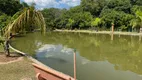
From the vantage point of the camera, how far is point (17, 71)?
8.38 metres

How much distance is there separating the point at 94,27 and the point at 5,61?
3532 cm

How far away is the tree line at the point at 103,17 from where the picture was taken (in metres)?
39.0

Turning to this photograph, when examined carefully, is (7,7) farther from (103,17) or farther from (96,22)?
(103,17)

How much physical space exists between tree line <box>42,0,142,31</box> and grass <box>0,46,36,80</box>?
2490 centimetres

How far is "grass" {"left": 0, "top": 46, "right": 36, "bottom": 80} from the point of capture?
7603 millimetres

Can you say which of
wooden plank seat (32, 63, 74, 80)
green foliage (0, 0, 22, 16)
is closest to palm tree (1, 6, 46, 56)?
wooden plank seat (32, 63, 74, 80)

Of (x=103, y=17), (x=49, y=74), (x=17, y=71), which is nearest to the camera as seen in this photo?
(x=49, y=74)

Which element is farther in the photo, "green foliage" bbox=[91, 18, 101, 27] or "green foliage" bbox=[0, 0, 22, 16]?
"green foliage" bbox=[0, 0, 22, 16]

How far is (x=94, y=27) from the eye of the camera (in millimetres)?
44125

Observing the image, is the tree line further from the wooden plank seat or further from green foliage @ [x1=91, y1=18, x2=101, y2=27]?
the wooden plank seat

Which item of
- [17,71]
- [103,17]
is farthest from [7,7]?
[17,71]

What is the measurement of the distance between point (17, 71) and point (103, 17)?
118 feet

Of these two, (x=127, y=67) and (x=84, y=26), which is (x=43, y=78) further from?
(x=84, y=26)

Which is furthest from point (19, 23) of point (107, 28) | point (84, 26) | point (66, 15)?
point (66, 15)
